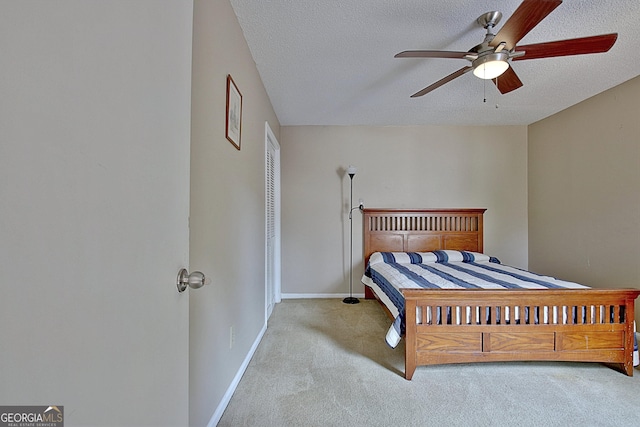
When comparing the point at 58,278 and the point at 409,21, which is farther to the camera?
the point at 409,21

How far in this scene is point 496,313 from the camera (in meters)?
2.11

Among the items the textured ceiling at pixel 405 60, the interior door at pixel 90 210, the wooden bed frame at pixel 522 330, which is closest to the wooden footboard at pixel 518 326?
the wooden bed frame at pixel 522 330

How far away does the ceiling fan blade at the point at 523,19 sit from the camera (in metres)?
1.43

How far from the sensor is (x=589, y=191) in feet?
10.7

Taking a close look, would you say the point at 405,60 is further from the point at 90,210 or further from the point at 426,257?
the point at 90,210

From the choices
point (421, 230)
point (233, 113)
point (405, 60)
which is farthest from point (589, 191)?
point (233, 113)

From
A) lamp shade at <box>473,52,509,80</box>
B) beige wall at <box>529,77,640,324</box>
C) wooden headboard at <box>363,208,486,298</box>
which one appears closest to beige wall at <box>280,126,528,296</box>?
wooden headboard at <box>363,208,486,298</box>

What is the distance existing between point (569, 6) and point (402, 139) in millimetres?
2454

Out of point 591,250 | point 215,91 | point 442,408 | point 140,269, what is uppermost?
point 215,91

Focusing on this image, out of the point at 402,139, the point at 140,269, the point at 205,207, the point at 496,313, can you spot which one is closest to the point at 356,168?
the point at 402,139

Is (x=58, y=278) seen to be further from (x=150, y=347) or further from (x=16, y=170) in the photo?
(x=150, y=347)

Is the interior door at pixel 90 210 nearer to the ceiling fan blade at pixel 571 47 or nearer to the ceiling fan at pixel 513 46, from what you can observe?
the ceiling fan at pixel 513 46

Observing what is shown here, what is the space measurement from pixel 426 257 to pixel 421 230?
0.50m

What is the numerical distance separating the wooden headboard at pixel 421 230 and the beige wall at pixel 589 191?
2.67 feet
